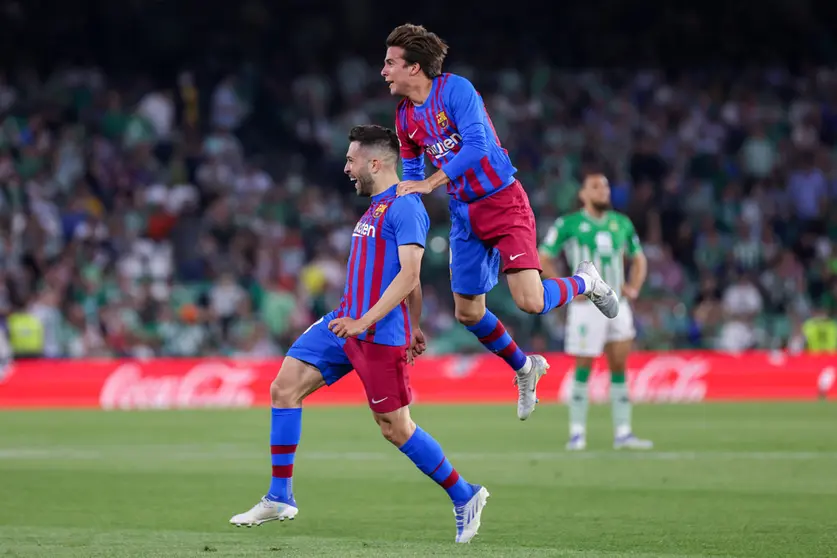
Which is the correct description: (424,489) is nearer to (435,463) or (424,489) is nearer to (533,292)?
(533,292)

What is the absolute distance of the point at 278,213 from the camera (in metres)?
24.2

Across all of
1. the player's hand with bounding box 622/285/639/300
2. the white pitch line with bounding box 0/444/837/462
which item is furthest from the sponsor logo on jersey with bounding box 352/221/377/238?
the player's hand with bounding box 622/285/639/300

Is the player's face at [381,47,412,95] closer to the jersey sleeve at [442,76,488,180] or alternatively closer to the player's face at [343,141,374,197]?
the jersey sleeve at [442,76,488,180]

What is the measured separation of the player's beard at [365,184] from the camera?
7.51 metres

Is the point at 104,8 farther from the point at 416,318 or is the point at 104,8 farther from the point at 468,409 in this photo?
the point at 416,318

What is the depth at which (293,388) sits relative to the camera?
7.60 m

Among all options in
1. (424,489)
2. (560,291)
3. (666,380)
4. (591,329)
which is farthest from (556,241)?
(666,380)

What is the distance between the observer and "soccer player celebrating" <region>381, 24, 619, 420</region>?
8094 millimetres

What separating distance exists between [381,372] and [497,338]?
5.72 feet

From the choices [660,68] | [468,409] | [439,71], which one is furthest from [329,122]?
[439,71]

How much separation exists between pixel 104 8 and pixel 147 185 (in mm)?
4581

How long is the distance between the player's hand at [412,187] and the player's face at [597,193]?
20.3 ft

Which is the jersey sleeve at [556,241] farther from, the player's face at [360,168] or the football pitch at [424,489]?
the player's face at [360,168]

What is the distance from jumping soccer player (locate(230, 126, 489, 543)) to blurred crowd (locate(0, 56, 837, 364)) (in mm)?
13625
